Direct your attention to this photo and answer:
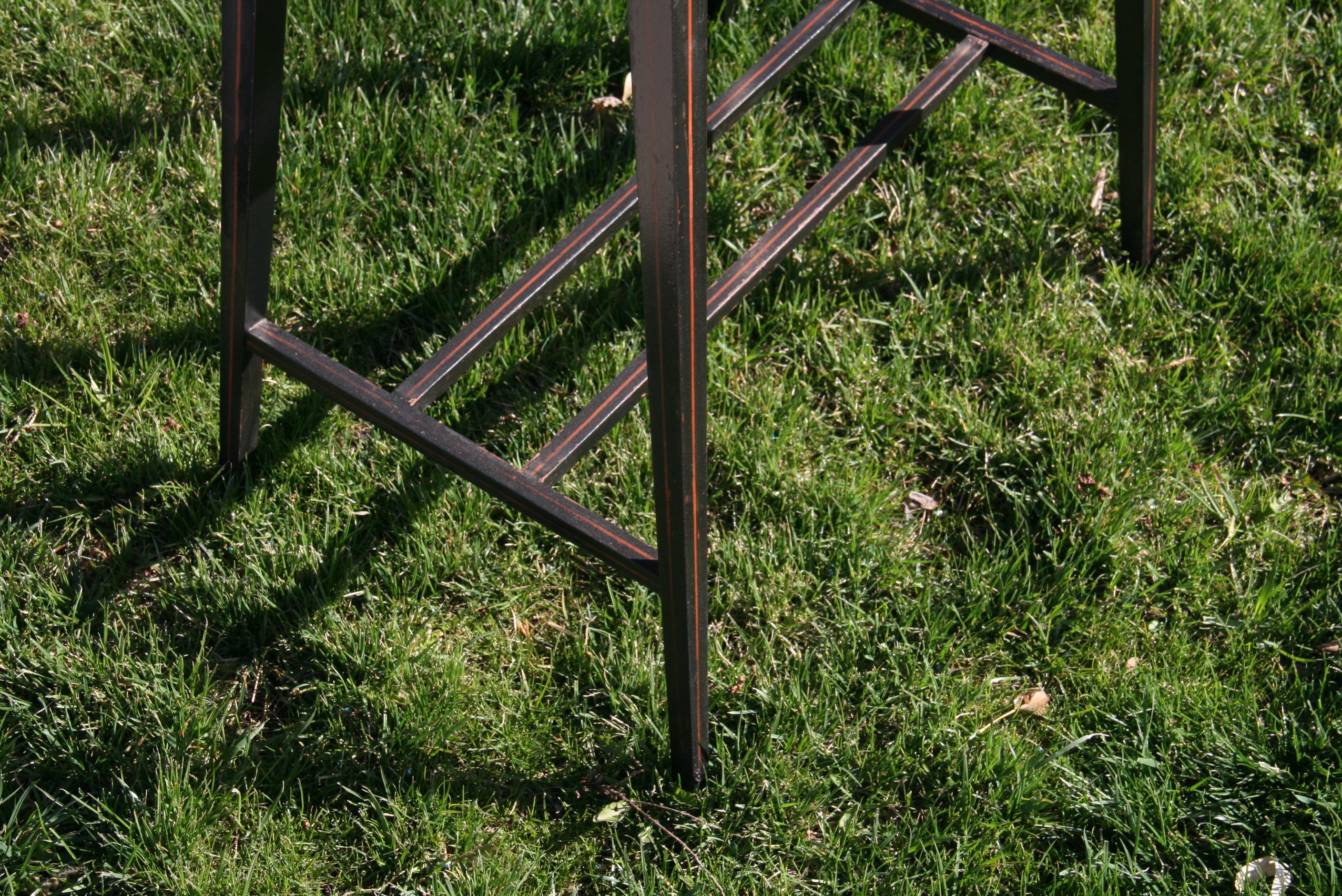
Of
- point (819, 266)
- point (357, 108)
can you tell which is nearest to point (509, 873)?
point (819, 266)

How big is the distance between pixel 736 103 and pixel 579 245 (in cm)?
43

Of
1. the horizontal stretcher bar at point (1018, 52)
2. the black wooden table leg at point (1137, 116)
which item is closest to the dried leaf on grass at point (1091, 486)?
the black wooden table leg at point (1137, 116)

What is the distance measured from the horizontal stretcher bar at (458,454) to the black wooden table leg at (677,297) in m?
0.07

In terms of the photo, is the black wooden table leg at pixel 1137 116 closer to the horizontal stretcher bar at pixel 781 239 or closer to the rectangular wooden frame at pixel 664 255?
the rectangular wooden frame at pixel 664 255

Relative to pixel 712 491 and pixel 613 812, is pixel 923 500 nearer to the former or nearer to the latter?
pixel 712 491

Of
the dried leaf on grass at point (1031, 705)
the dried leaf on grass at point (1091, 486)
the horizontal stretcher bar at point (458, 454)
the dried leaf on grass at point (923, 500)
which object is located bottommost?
the dried leaf on grass at point (1031, 705)

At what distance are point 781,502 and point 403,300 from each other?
35.8 inches

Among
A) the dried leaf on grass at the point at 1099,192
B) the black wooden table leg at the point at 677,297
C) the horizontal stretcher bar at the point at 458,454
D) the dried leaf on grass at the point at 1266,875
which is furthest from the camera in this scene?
the dried leaf on grass at the point at 1099,192

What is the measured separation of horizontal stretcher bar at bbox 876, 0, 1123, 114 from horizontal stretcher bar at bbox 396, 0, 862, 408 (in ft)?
0.60

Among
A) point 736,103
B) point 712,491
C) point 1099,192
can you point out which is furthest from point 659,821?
point 1099,192

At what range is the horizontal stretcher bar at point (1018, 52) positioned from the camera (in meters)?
2.50

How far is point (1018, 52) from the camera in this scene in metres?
2.54

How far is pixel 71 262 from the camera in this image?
2604 mm

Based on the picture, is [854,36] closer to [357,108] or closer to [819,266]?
[819,266]
